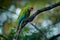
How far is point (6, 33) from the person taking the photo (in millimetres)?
1850

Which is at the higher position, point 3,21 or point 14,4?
point 14,4

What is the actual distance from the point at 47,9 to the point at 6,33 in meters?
0.55

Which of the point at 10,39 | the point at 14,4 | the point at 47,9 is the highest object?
the point at 14,4

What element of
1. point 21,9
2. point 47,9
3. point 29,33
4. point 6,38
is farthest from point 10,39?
point 47,9

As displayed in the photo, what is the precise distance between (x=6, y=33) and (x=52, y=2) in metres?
0.65

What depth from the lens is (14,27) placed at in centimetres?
183

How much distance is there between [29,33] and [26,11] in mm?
257

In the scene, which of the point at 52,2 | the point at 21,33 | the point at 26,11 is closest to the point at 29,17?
the point at 26,11

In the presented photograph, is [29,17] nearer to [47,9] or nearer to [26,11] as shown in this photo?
[26,11]

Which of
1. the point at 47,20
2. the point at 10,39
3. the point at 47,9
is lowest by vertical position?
the point at 10,39

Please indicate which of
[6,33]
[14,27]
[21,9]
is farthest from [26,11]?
[6,33]

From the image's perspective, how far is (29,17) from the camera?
1.83 m

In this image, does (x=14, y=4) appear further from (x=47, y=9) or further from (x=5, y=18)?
(x=47, y=9)

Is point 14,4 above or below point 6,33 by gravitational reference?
above
